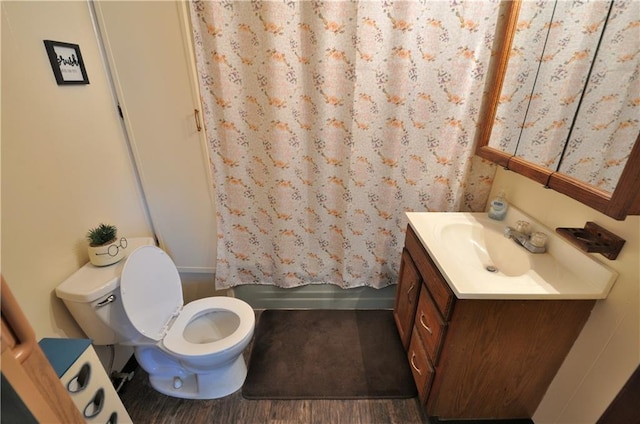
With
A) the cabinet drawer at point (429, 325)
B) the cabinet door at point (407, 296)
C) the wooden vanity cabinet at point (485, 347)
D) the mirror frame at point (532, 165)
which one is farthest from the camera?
the cabinet door at point (407, 296)

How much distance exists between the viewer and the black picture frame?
1063mm

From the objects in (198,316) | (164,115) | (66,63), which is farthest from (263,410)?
(66,63)

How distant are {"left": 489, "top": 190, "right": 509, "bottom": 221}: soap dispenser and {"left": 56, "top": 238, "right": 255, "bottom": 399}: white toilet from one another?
53.1 inches

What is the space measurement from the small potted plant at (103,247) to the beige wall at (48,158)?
0.07 meters

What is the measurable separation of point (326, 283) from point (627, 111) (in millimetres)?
1573

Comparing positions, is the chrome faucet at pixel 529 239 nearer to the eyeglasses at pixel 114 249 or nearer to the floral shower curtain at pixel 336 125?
the floral shower curtain at pixel 336 125

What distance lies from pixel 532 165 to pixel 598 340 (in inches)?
26.3

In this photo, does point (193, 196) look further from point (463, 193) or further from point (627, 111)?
point (627, 111)

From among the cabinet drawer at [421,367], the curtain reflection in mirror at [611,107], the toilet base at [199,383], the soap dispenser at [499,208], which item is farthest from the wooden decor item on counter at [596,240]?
the toilet base at [199,383]

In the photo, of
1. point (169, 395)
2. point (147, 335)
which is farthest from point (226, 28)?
point (169, 395)

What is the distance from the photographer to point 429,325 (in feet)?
3.96

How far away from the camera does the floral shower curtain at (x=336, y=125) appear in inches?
50.8

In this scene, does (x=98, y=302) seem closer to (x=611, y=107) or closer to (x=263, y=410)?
(x=263, y=410)

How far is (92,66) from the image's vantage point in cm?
126
